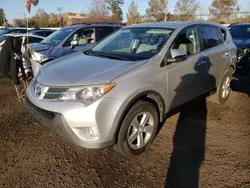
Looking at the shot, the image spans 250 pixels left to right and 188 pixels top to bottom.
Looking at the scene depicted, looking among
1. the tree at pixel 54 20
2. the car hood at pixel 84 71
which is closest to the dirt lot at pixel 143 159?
the car hood at pixel 84 71

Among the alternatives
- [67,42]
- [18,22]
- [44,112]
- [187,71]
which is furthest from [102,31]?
[18,22]

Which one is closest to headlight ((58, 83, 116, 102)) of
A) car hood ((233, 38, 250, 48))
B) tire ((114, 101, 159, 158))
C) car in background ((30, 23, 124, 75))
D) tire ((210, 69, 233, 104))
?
tire ((114, 101, 159, 158))

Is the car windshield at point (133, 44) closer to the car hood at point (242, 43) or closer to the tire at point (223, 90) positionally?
the tire at point (223, 90)

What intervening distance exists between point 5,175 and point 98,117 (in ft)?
4.27

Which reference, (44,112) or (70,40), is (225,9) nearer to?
(70,40)

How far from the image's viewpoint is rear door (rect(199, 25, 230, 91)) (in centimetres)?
399

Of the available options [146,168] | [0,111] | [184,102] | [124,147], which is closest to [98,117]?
[124,147]

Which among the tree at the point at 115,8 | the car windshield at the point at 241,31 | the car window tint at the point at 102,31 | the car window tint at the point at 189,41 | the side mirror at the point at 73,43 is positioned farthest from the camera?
the tree at the point at 115,8

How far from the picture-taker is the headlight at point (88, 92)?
245 centimetres

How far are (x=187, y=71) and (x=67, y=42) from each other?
3.93 meters

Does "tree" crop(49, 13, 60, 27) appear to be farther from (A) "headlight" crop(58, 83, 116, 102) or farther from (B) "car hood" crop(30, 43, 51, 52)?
(A) "headlight" crop(58, 83, 116, 102)

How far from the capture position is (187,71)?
3.44 meters

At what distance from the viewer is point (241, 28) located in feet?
29.1

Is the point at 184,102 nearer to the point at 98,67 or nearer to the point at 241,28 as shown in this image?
the point at 98,67
